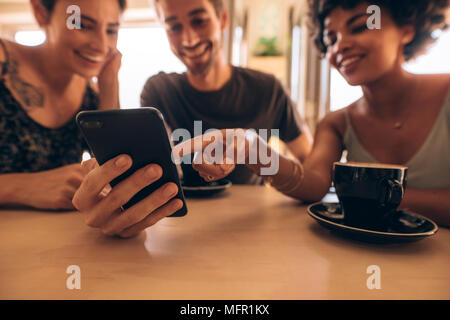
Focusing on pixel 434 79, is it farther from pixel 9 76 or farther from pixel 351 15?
pixel 9 76

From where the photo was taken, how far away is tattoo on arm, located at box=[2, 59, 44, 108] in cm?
93

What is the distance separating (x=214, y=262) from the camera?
1.16ft

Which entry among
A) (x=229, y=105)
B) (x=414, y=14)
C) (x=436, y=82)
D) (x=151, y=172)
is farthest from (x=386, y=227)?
(x=229, y=105)

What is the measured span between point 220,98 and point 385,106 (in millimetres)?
773

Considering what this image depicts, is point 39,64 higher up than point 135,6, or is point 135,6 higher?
point 135,6

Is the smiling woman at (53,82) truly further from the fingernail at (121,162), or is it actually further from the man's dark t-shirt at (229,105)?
the fingernail at (121,162)

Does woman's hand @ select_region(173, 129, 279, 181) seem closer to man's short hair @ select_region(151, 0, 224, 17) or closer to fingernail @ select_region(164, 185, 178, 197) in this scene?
fingernail @ select_region(164, 185, 178, 197)

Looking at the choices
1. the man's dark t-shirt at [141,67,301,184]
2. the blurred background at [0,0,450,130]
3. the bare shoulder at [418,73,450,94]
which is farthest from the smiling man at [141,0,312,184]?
the blurred background at [0,0,450,130]

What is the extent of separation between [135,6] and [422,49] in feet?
10.0

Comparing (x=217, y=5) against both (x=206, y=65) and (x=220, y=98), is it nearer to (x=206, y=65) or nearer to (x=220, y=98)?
(x=206, y=65)

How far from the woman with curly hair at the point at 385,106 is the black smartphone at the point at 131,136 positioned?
13.8 inches

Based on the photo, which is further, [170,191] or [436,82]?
[436,82]
